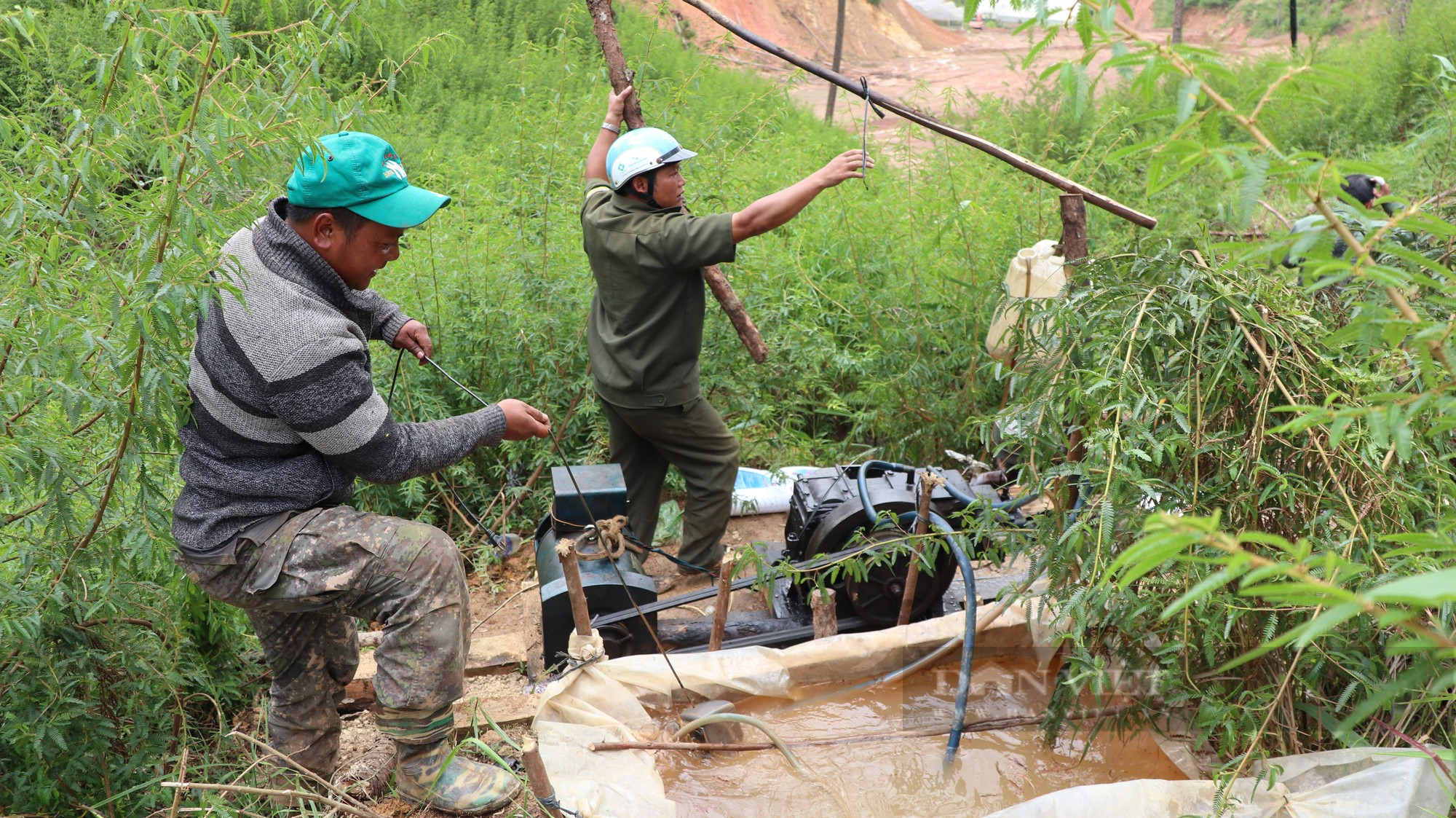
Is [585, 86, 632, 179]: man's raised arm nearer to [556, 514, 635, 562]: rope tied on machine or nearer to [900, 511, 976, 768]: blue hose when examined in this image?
[556, 514, 635, 562]: rope tied on machine

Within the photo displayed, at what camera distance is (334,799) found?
2.53 m

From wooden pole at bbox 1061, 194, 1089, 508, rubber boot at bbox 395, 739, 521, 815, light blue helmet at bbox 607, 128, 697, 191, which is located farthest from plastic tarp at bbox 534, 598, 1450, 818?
light blue helmet at bbox 607, 128, 697, 191

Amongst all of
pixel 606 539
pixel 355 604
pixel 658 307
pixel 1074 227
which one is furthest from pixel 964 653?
pixel 658 307

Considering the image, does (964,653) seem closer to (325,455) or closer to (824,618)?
(824,618)

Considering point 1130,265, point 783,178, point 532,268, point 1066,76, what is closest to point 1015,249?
point 783,178

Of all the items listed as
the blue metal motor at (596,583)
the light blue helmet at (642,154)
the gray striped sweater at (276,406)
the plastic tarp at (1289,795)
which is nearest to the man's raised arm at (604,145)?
the light blue helmet at (642,154)

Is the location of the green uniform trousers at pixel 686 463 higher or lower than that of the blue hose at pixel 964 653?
lower

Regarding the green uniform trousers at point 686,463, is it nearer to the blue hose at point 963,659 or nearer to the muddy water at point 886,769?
the muddy water at point 886,769

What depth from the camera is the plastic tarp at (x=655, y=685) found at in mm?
2396

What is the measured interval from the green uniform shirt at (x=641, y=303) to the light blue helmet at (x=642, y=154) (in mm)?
A: 137

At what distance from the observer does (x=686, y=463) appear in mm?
4336

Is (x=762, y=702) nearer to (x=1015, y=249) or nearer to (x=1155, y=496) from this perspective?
(x=1155, y=496)

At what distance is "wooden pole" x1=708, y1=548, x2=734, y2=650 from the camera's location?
301 centimetres

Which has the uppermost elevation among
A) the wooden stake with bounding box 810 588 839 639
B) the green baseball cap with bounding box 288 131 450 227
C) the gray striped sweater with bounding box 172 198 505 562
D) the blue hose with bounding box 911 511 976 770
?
the green baseball cap with bounding box 288 131 450 227
